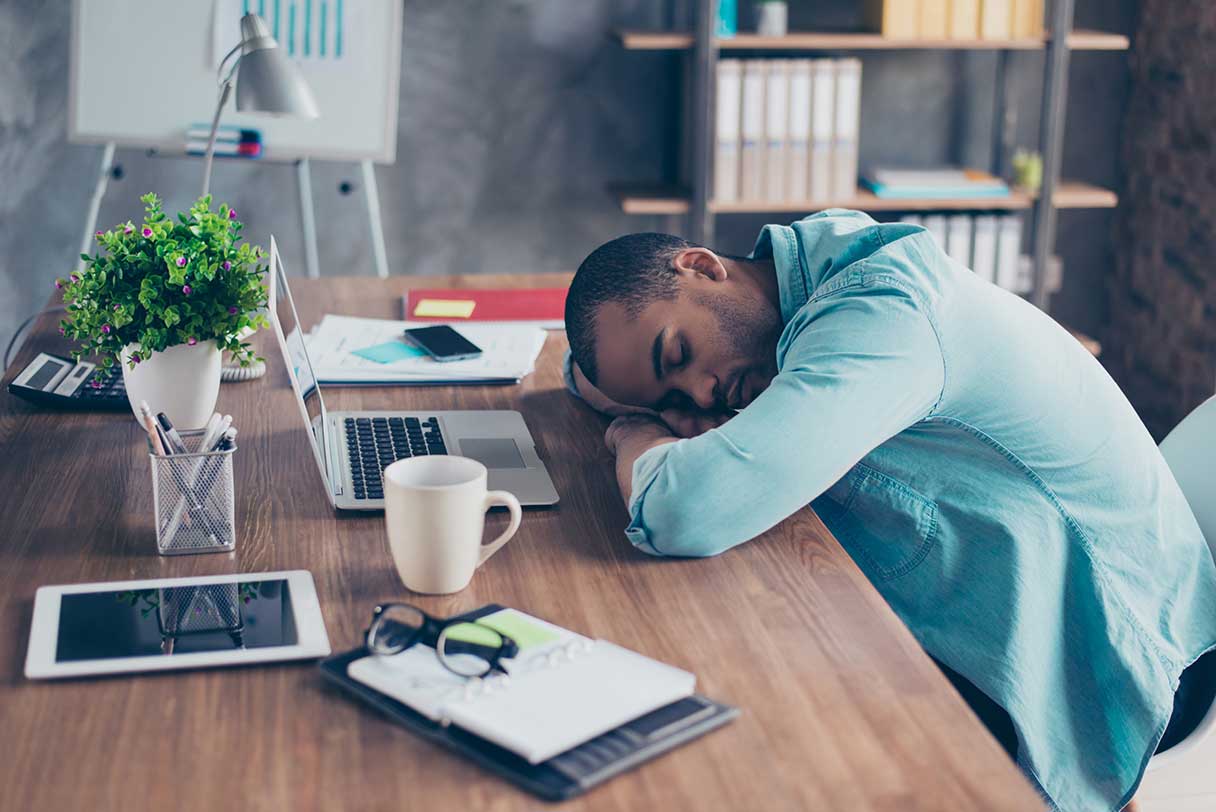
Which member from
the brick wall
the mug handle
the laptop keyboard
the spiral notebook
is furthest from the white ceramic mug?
the brick wall

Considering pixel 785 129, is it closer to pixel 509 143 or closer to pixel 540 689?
pixel 509 143

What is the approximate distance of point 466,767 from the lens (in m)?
0.88

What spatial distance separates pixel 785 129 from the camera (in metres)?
3.46

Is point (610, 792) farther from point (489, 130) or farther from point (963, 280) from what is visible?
point (489, 130)

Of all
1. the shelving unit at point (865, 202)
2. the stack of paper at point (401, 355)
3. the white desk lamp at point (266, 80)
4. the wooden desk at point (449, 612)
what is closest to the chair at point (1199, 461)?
the wooden desk at point (449, 612)

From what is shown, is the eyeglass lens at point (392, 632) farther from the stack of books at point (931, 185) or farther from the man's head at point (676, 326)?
the stack of books at point (931, 185)

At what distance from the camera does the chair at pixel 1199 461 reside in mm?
1489

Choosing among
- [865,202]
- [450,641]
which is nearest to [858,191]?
[865,202]

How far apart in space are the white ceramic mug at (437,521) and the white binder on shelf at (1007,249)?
9.22 ft

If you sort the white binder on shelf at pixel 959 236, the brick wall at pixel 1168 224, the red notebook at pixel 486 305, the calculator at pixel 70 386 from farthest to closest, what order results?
1. the white binder on shelf at pixel 959 236
2. the brick wall at pixel 1168 224
3. the red notebook at pixel 486 305
4. the calculator at pixel 70 386

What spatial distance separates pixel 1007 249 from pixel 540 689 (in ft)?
9.98

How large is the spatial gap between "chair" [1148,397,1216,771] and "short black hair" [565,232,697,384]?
0.62 metres

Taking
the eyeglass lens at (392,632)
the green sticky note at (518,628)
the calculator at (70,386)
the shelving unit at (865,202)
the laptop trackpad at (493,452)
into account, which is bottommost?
the green sticky note at (518,628)

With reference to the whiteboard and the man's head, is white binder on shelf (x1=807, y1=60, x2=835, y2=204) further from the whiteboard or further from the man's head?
the man's head
